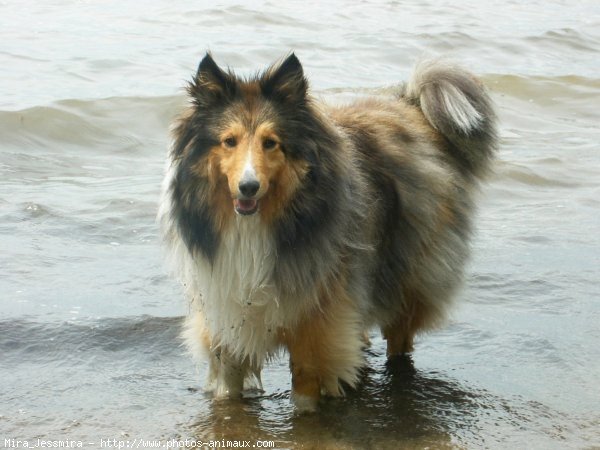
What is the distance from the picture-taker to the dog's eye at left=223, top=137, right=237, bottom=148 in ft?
14.0

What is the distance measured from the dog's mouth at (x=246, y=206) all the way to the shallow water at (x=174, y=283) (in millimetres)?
1037

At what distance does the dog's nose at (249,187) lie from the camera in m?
4.10

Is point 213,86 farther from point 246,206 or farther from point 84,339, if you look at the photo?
point 84,339

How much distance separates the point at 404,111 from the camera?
5.58 meters

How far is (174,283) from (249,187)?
245cm

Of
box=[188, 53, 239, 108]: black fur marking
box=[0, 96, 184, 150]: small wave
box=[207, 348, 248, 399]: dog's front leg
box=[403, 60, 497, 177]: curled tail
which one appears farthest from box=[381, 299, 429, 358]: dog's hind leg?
box=[0, 96, 184, 150]: small wave

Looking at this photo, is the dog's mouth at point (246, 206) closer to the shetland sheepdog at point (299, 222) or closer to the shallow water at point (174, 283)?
the shetland sheepdog at point (299, 222)

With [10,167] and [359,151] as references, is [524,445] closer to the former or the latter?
[359,151]

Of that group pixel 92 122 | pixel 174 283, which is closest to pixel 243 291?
pixel 174 283

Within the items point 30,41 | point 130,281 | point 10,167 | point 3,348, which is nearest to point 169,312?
point 130,281

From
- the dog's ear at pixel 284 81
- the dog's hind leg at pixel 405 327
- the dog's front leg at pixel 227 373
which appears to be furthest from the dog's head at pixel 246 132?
the dog's hind leg at pixel 405 327

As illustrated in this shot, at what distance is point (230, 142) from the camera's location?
428 cm

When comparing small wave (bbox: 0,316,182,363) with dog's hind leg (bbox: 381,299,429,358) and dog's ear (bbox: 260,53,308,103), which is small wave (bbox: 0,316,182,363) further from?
dog's ear (bbox: 260,53,308,103)

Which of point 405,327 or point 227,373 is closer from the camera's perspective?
point 227,373
